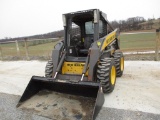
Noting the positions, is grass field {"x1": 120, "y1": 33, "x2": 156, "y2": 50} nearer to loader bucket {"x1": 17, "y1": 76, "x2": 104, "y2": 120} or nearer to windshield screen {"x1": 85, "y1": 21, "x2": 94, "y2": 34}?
windshield screen {"x1": 85, "y1": 21, "x2": 94, "y2": 34}

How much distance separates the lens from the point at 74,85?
380cm

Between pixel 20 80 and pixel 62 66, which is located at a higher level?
pixel 62 66

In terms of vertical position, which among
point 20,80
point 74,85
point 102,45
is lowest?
point 20,80

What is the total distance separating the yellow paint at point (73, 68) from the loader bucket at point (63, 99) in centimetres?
50

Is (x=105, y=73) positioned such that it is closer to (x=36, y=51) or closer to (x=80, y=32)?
(x=80, y=32)

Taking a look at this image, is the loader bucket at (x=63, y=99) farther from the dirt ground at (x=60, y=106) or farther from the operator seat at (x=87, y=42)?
the operator seat at (x=87, y=42)

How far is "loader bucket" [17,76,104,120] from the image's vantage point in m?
3.37

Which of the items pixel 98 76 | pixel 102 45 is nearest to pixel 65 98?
pixel 98 76

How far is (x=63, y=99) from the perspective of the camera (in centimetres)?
402

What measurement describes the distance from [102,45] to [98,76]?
2.62 feet

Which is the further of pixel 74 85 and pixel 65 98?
pixel 65 98

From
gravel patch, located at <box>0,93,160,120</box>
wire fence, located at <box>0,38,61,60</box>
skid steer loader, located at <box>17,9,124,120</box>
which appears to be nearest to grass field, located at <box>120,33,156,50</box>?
wire fence, located at <box>0,38,61,60</box>

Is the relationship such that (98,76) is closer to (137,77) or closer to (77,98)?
(77,98)

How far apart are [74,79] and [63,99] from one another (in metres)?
0.56
